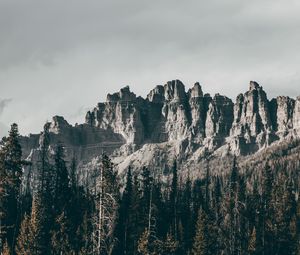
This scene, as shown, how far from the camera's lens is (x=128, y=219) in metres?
86.1

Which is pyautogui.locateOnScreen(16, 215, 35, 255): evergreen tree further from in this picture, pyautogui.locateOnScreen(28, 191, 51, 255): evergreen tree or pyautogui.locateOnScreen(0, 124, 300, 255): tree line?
pyautogui.locateOnScreen(28, 191, 51, 255): evergreen tree

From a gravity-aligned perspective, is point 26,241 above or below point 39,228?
below

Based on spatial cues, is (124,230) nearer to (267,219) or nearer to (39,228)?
(39,228)

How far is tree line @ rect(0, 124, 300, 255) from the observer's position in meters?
69.6

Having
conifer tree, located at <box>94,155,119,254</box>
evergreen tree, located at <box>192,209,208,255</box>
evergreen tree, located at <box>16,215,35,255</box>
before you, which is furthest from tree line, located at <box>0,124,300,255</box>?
conifer tree, located at <box>94,155,119,254</box>

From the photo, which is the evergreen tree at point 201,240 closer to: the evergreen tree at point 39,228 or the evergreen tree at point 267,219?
the evergreen tree at point 267,219

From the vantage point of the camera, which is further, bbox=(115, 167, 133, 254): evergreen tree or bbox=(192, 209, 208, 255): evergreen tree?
bbox=(115, 167, 133, 254): evergreen tree

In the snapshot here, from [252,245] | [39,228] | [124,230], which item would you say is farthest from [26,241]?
[252,245]

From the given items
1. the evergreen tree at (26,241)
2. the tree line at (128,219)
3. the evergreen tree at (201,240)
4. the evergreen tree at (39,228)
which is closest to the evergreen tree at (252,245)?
the tree line at (128,219)

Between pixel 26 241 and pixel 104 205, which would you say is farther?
pixel 26 241

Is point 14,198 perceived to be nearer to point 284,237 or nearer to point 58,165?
point 58,165

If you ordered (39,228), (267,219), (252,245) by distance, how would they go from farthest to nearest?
(267,219), (252,245), (39,228)

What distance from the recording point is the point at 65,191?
79875 millimetres

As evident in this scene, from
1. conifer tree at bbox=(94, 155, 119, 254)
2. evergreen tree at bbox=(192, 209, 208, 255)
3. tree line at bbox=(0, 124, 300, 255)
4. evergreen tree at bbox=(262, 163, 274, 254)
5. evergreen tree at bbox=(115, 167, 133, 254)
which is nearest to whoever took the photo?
conifer tree at bbox=(94, 155, 119, 254)
